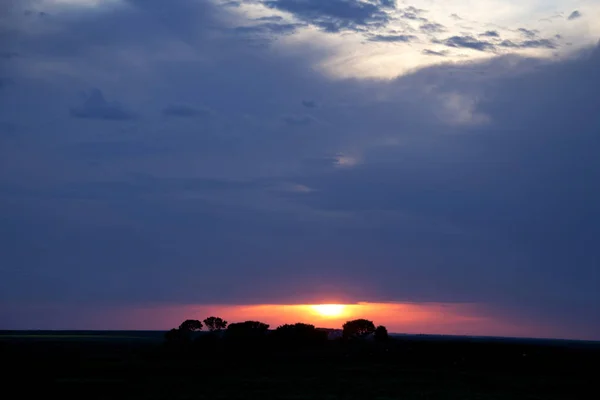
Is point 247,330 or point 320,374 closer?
point 320,374

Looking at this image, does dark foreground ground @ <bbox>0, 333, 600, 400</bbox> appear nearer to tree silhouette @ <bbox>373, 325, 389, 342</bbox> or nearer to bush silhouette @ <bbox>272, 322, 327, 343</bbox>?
bush silhouette @ <bbox>272, 322, 327, 343</bbox>

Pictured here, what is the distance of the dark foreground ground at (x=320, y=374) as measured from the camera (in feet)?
213

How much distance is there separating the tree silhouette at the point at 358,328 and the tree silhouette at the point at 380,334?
4.74ft

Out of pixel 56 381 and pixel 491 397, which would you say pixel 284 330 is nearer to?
pixel 56 381

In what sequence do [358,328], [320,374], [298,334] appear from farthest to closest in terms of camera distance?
[358,328]
[298,334]
[320,374]

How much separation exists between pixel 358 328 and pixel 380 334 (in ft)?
16.0

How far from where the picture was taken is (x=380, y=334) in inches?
5881

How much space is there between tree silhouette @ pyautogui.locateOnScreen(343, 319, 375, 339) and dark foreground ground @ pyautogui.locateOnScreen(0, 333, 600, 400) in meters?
22.9

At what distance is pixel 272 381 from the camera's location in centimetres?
7444

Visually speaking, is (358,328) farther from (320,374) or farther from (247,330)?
(320,374)

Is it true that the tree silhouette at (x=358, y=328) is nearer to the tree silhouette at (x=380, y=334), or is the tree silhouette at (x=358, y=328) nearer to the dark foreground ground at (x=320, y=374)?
the tree silhouette at (x=380, y=334)

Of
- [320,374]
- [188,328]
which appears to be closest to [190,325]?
[188,328]

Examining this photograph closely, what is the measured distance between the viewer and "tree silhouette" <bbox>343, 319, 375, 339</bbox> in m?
151

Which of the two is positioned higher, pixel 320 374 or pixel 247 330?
pixel 247 330
